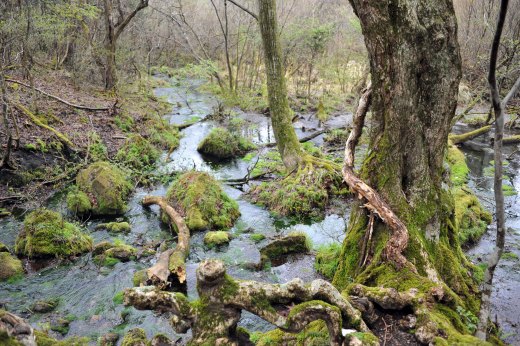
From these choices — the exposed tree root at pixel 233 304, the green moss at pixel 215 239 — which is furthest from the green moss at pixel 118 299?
the exposed tree root at pixel 233 304

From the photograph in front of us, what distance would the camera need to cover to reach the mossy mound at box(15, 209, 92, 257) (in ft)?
25.4

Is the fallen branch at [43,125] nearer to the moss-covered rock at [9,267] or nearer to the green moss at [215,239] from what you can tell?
the moss-covered rock at [9,267]

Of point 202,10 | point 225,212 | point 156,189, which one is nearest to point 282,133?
point 225,212

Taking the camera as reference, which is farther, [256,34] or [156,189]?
[256,34]

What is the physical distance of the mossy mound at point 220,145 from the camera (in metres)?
15.2

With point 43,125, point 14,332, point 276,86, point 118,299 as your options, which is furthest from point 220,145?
point 14,332

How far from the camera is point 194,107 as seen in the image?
74.0ft

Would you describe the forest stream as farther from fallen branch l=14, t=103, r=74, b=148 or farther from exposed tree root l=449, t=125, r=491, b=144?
exposed tree root l=449, t=125, r=491, b=144

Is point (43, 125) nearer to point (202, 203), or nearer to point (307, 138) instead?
point (202, 203)

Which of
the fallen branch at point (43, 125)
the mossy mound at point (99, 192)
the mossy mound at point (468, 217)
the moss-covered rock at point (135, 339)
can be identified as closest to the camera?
the moss-covered rock at point (135, 339)

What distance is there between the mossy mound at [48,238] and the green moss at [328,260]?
186 inches

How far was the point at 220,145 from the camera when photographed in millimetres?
15164

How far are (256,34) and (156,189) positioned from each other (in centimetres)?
1269

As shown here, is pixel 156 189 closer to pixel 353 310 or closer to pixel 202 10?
pixel 353 310
